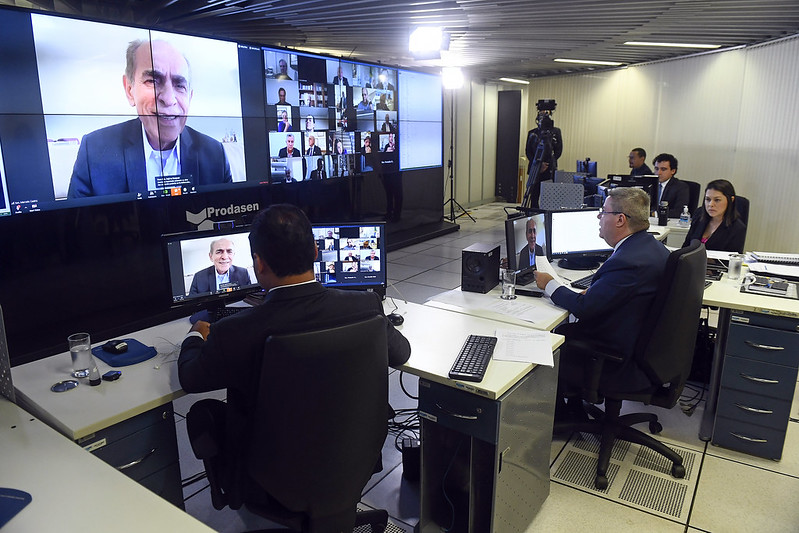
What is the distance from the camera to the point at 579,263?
366cm

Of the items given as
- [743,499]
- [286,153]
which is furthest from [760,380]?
[286,153]

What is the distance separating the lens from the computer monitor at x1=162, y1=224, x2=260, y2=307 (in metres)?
2.32

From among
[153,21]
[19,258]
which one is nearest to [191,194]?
[19,258]

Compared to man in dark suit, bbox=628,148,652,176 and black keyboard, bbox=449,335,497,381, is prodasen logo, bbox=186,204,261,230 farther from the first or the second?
man in dark suit, bbox=628,148,652,176

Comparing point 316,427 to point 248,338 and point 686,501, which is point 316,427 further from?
point 686,501

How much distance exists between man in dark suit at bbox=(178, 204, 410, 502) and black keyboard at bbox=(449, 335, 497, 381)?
18.3 inches

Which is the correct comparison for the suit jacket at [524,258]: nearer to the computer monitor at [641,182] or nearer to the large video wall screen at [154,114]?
the computer monitor at [641,182]

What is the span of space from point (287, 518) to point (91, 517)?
65cm

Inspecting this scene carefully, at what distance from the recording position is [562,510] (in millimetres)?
2449

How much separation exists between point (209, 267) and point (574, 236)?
2.30 m

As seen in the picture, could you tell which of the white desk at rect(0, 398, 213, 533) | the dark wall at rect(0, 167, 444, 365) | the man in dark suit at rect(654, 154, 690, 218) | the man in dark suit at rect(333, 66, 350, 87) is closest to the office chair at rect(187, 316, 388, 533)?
the white desk at rect(0, 398, 213, 533)

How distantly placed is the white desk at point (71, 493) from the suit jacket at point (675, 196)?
17.6 feet

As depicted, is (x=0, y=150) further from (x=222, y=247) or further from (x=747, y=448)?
(x=747, y=448)

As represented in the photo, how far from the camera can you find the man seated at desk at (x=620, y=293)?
252 cm
